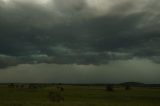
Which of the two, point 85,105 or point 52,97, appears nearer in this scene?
point 85,105

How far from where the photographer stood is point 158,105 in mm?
51281

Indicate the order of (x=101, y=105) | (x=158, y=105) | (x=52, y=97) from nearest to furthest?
1. (x=101, y=105)
2. (x=158, y=105)
3. (x=52, y=97)

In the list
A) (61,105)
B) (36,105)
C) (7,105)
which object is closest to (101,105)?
(61,105)

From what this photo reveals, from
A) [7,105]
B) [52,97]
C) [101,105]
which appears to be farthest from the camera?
[52,97]

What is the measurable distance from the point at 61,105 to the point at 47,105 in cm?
234

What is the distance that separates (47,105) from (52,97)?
14040 millimetres

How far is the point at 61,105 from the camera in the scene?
46.0 m

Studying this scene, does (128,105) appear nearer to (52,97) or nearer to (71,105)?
(71,105)

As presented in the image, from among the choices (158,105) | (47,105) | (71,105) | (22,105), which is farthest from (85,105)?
(158,105)

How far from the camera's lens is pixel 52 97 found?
58.9m

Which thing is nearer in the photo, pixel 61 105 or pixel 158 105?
pixel 61 105

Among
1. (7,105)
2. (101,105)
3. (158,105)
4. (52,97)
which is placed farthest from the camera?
(52,97)

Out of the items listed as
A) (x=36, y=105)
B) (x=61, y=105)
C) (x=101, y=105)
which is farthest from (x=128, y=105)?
(x=36, y=105)

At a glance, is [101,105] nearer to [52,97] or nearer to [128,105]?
[128,105]
